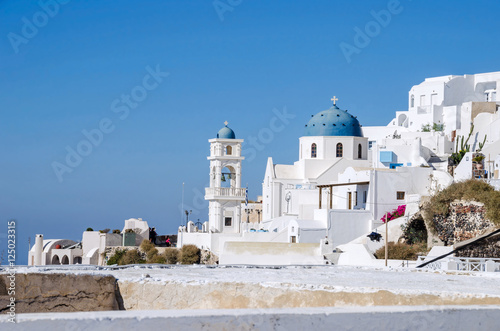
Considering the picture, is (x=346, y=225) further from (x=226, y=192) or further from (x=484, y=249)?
(x=226, y=192)

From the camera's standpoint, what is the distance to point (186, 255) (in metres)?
34.7

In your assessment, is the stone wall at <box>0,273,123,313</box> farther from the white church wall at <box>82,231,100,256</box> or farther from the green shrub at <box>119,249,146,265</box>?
the white church wall at <box>82,231,100,256</box>

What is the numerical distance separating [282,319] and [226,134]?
120ft

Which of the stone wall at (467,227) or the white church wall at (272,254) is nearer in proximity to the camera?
the stone wall at (467,227)

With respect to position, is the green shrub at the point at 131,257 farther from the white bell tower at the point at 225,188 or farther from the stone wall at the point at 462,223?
the stone wall at the point at 462,223

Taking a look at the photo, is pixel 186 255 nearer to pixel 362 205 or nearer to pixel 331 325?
pixel 362 205

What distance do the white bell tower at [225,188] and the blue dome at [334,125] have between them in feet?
14.5

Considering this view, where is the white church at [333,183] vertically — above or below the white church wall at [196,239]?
above

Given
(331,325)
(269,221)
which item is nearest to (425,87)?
(269,221)

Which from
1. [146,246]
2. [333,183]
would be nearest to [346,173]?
[333,183]

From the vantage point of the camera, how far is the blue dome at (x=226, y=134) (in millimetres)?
40688

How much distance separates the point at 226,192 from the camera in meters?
39.6

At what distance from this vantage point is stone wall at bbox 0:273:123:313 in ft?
24.7

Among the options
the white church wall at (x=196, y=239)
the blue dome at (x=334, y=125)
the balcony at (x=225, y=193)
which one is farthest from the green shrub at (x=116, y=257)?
the blue dome at (x=334, y=125)
